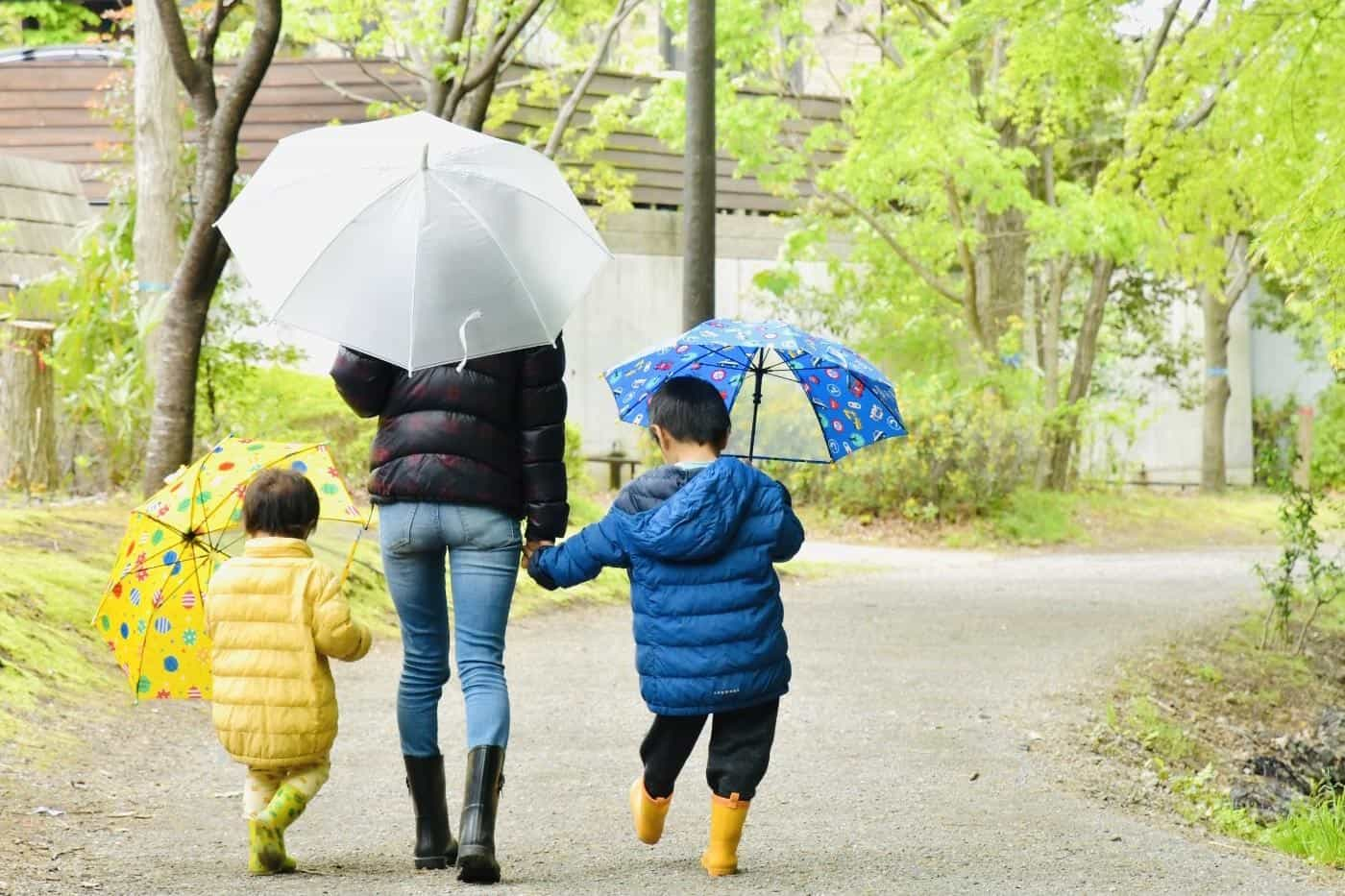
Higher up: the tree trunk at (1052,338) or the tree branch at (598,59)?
the tree branch at (598,59)

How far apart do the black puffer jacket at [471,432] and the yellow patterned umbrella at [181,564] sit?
1.50ft

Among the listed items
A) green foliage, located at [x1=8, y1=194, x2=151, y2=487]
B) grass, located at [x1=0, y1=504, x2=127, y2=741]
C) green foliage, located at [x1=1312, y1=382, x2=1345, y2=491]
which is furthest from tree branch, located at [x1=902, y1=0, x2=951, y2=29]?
grass, located at [x1=0, y1=504, x2=127, y2=741]

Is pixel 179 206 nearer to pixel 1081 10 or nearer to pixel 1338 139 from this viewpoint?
pixel 1081 10

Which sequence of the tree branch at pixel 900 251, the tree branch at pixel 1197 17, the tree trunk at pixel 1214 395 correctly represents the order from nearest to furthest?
1. the tree branch at pixel 1197 17
2. the tree branch at pixel 900 251
3. the tree trunk at pixel 1214 395

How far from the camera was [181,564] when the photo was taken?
531cm

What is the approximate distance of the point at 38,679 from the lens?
780 centimetres

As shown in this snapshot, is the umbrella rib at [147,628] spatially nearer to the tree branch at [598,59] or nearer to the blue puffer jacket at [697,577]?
the blue puffer jacket at [697,577]

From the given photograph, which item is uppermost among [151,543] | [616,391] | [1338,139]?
[1338,139]

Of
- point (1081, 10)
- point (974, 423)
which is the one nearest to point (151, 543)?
point (1081, 10)

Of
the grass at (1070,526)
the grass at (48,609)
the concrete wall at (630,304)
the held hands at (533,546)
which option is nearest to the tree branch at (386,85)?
the concrete wall at (630,304)

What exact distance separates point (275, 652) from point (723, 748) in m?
1.32

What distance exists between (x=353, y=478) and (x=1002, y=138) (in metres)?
9.16

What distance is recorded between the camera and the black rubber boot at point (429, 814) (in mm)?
5039

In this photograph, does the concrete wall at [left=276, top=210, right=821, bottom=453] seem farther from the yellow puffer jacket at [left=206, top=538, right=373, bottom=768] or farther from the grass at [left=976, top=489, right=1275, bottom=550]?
the yellow puffer jacket at [left=206, top=538, right=373, bottom=768]
